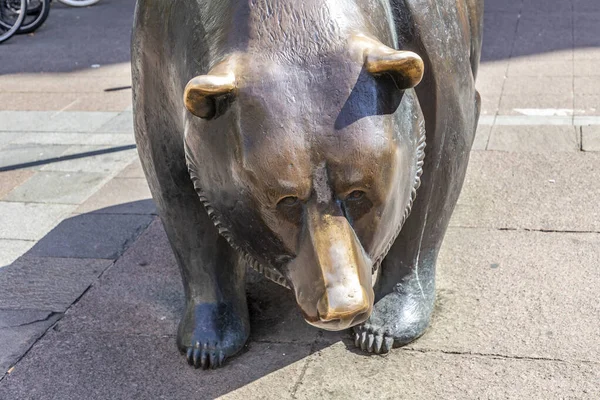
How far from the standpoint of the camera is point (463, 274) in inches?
157

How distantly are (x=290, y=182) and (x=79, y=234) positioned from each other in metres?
2.76

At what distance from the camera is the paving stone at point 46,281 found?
4.04 meters

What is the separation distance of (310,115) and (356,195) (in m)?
0.28

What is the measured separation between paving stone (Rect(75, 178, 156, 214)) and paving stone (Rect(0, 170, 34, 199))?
676mm

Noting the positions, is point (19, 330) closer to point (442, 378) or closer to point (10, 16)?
point (442, 378)

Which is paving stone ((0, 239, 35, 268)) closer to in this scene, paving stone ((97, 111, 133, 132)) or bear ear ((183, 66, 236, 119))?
paving stone ((97, 111, 133, 132))

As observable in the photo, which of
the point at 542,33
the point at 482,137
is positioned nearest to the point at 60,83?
the point at 482,137

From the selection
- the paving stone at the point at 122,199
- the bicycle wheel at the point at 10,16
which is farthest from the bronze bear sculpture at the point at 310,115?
the bicycle wheel at the point at 10,16

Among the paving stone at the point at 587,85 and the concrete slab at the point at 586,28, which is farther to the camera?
the concrete slab at the point at 586,28

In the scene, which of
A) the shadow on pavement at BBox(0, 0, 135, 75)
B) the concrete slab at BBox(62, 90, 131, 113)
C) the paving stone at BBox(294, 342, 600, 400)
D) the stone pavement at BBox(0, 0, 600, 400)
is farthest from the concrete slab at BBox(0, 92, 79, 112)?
the paving stone at BBox(294, 342, 600, 400)

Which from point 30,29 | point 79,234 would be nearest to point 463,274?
point 79,234

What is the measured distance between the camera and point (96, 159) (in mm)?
6145

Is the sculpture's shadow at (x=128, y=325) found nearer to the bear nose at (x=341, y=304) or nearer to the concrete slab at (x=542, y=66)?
the bear nose at (x=341, y=304)

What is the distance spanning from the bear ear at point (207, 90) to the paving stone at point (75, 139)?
13.7ft
